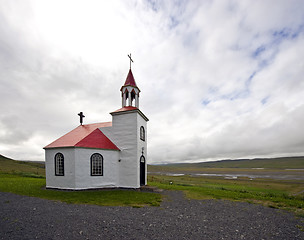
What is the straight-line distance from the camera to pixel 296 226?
24.9 feet

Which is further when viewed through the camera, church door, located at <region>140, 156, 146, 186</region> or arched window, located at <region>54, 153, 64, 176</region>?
church door, located at <region>140, 156, 146, 186</region>

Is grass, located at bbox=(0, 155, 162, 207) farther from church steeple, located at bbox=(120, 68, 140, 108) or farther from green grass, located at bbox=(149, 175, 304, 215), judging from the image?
church steeple, located at bbox=(120, 68, 140, 108)

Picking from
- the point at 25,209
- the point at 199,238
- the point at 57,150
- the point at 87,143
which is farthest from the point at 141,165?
the point at 199,238

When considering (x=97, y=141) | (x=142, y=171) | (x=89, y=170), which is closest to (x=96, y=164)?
(x=89, y=170)

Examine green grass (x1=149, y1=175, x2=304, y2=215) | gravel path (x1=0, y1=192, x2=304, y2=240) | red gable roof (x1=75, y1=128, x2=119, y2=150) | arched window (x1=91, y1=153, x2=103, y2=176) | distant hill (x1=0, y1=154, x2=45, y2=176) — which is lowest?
distant hill (x1=0, y1=154, x2=45, y2=176)

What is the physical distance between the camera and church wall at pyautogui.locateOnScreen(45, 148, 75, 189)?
15.9 metres

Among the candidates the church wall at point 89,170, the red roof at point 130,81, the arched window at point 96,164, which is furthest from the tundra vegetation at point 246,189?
the red roof at point 130,81

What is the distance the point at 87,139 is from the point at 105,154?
2539 millimetres

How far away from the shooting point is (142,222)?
771 centimetres

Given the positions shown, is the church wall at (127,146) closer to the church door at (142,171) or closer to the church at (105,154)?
the church at (105,154)

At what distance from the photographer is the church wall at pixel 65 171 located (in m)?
15.9

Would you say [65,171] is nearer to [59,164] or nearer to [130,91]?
[59,164]

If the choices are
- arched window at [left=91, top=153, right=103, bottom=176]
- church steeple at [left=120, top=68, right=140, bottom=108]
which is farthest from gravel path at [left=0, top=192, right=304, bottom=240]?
church steeple at [left=120, top=68, right=140, bottom=108]

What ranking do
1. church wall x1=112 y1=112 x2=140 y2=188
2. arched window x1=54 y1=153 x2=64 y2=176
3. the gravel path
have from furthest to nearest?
church wall x1=112 y1=112 x2=140 y2=188 → arched window x1=54 y1=153 x2=64 y2=176 → the gravel path
